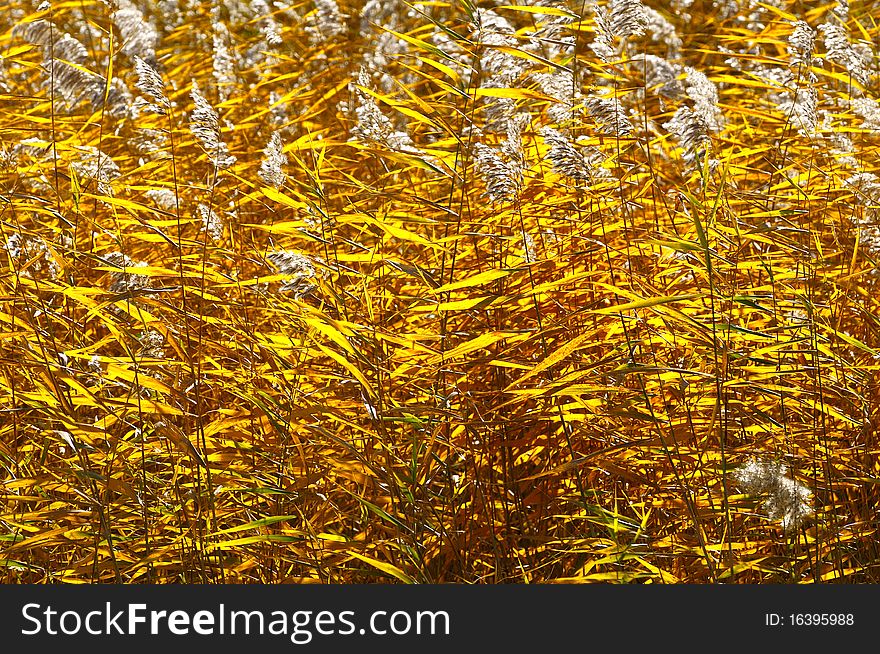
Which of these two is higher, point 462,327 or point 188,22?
point 188,22

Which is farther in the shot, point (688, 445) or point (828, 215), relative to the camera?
point (828, 215)

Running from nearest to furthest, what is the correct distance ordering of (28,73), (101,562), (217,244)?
(101,562)
(217,244)
(28,73)

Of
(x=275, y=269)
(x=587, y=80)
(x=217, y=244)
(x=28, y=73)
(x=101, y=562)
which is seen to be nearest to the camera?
(x=101, y=562)

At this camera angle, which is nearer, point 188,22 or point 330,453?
point 330,453

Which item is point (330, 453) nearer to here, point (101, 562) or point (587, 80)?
point (101, 562)

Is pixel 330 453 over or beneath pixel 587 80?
beneath

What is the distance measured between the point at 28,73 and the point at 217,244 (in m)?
1.61

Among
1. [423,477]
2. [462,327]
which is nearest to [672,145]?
[462,327]

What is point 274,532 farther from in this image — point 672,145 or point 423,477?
point 672,145

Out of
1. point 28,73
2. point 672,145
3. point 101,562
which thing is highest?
point 28,73

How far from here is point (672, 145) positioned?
268cm

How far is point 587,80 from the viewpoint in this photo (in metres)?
2.60

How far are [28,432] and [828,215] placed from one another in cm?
142

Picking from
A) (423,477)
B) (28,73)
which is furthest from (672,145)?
(28,73)
